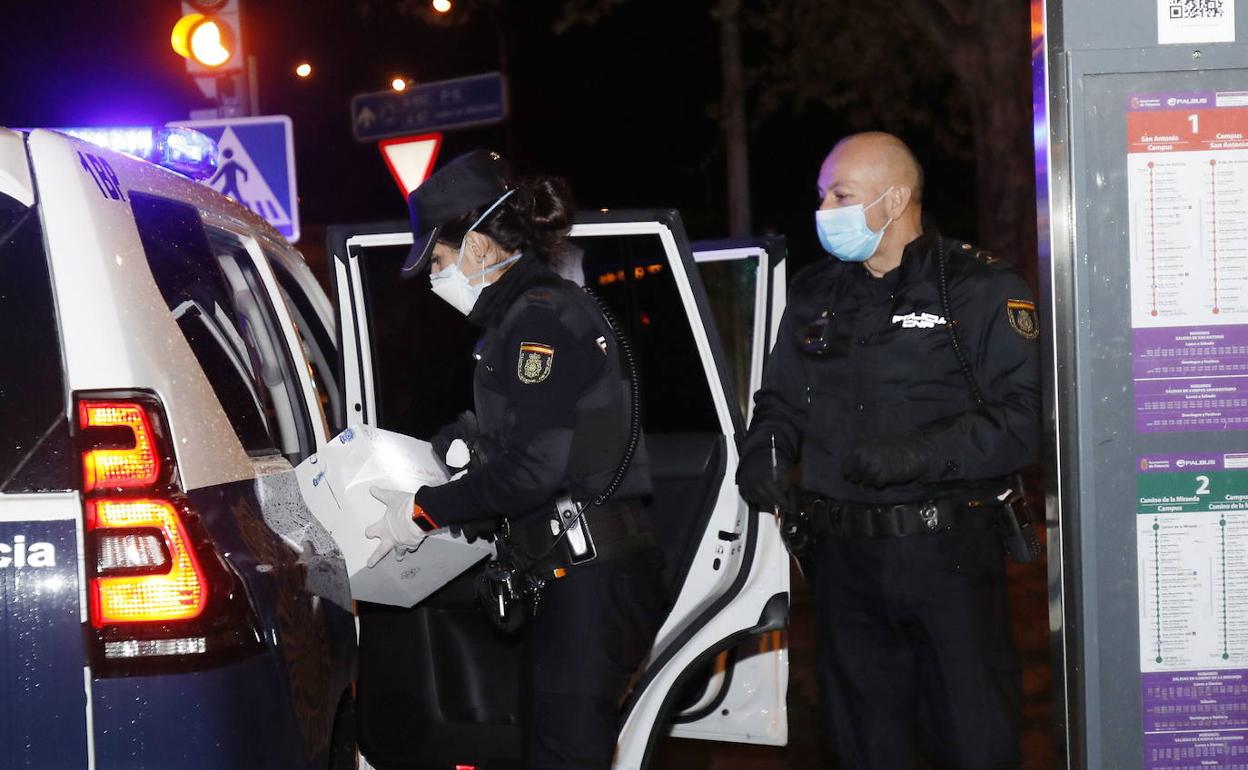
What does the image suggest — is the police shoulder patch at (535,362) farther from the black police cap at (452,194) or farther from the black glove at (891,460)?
the black glove at (891,460)

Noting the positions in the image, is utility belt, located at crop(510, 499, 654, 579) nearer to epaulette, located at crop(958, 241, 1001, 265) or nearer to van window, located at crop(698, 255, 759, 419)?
epaulette, located at crop(958, 241, 1001, 265)

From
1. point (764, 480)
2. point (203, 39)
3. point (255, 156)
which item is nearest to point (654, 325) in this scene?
point (764, 480)

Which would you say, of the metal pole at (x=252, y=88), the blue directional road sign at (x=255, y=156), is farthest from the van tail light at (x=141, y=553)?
the metal pole at (x=252, y=88)

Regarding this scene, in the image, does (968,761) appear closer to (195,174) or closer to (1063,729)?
(1063,729)

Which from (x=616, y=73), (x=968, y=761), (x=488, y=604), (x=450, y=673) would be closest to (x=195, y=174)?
(x=488, y=604)

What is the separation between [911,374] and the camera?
346 cm

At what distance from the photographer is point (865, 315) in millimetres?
3564

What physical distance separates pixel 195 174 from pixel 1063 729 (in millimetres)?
2405

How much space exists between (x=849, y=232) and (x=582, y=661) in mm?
1237

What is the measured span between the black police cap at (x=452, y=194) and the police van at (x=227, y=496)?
1.51 ft

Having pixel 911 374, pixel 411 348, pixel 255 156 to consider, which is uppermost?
pixel 255 156

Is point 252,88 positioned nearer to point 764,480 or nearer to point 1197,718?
point 764,480

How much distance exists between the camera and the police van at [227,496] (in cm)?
238

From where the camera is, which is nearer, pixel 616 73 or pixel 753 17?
pixel 753 17
